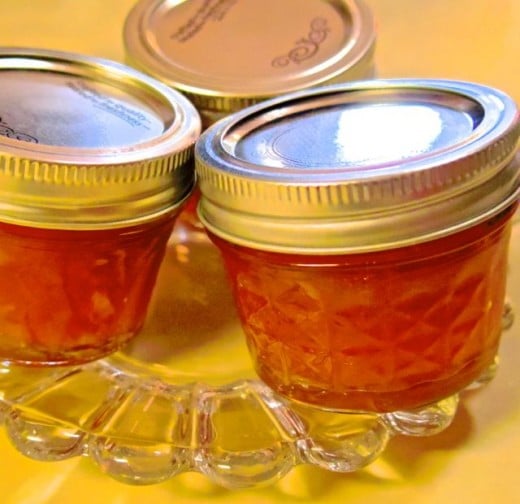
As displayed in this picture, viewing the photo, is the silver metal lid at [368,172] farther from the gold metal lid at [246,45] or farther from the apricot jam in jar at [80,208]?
the gold metal lid at [246,45]

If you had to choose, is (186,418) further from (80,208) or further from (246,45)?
(246,45)

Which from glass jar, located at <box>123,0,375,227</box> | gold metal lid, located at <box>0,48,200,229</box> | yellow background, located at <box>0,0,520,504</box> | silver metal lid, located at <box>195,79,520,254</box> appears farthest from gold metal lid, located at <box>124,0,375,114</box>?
yellow background, located at <box>0,0,520,504</box>

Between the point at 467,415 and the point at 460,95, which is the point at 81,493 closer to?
the point at 467,415

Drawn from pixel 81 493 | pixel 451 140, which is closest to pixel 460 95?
pixel 451 140

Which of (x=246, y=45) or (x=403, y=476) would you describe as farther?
(x=246, y=45)

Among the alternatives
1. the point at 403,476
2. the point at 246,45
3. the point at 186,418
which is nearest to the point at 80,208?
the point at 186,418

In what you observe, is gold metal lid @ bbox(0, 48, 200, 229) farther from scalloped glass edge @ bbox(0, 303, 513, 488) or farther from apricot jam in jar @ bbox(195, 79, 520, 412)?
scalloped glass edge @ bbox(0, 303, 513, 488)
